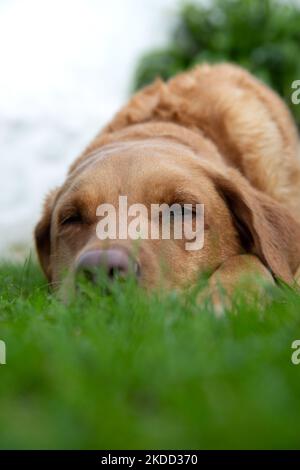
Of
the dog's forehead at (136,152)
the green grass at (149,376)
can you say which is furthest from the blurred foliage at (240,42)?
the green grass at (149,376)

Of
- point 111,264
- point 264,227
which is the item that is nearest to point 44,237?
point 264,227

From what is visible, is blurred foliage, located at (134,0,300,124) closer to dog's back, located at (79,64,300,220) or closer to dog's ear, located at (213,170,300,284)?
dog's back, located at (79,64,300,220)

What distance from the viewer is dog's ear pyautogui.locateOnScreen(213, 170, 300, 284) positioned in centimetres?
392

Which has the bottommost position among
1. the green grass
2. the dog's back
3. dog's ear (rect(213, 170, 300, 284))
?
the green grass

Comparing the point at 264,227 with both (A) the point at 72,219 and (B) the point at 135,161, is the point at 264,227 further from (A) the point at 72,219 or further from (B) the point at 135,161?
(A) the point at 72,219

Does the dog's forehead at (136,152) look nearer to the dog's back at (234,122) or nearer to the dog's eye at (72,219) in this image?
the dog's eye at (72,219)

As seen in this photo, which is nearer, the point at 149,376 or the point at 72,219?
the point at 149,376

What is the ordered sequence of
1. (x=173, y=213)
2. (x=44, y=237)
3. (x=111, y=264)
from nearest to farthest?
(x=111, y=264), (x=173, y=213), (x=44, y=237)

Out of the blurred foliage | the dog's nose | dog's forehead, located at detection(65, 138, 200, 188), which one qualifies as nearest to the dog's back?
dog's forehead, located at detection(65, 138, 200, 188)

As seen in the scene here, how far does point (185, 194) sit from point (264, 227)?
0.47m

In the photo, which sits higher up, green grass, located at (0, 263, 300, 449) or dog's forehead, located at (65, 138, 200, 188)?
dog's forehead, located at (65, 138, 200, 188)

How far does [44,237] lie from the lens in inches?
190
